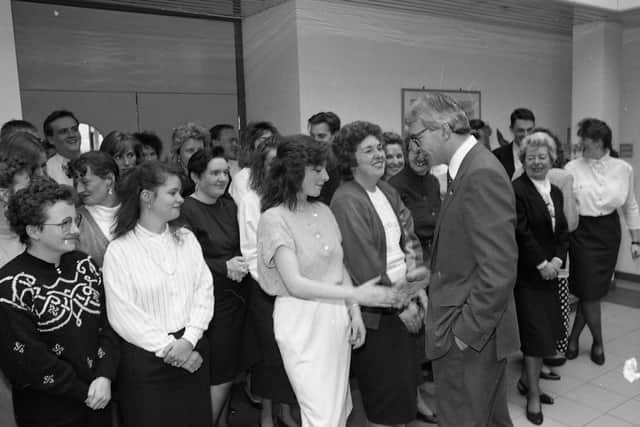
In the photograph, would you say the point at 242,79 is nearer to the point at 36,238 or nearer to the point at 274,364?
the point at 274,364

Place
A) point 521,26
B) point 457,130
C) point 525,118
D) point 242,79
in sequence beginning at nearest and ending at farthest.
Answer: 1. point 457,130
2. point 525,118
3. point 242,79
4. point 521,26

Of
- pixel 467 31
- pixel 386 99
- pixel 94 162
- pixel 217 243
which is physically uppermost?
pixel 467 31

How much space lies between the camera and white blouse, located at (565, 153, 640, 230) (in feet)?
15.8

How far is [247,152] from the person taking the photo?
13.4 ft

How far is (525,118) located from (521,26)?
2406 millimetres

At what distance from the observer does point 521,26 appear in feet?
22.7

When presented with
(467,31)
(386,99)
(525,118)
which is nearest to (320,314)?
(525,118)

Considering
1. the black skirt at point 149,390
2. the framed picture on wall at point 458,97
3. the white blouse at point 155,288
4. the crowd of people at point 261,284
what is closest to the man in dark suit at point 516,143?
the framed picture on wall at point 458,97

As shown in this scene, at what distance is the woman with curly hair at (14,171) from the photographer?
262 cm

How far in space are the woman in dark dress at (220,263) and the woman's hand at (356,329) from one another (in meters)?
0.69

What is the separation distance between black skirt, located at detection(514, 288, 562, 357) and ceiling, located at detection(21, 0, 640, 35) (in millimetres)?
2984

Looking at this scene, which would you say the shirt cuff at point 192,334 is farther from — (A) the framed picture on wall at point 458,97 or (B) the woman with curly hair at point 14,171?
(A) the framed picture on wall at point 458,97

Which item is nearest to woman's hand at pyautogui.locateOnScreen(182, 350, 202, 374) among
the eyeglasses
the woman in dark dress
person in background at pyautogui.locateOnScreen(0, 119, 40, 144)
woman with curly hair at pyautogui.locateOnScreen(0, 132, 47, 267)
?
the woman in dark dress

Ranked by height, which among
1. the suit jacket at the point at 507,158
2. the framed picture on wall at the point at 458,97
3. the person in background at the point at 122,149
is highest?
the framed picture on wall at the point at 458,97
